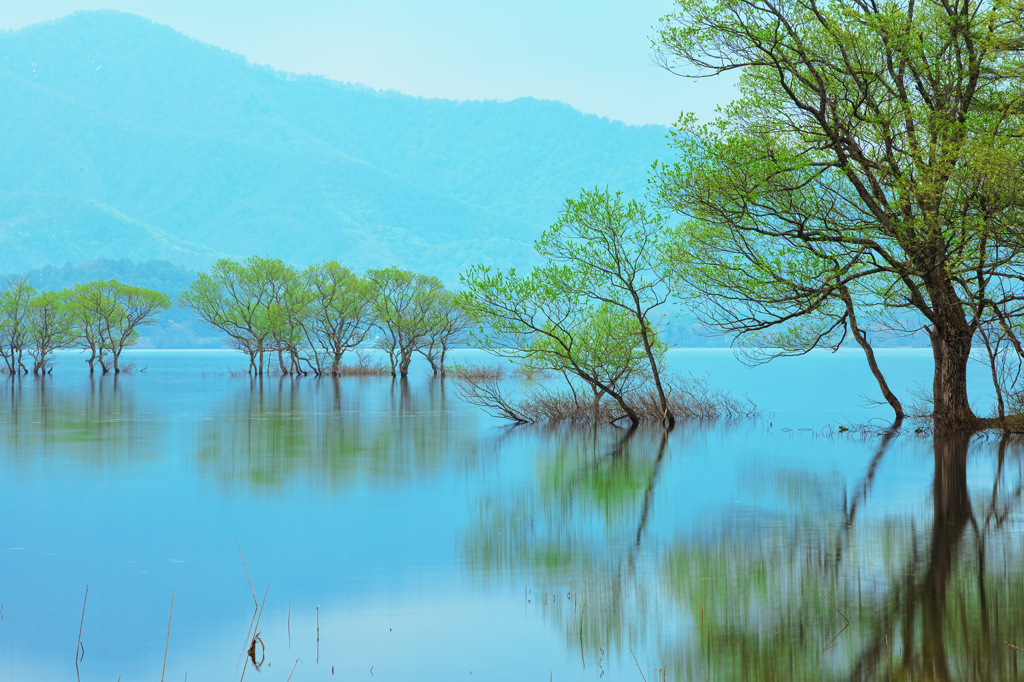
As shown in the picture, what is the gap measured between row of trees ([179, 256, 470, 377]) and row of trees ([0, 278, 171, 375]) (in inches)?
259

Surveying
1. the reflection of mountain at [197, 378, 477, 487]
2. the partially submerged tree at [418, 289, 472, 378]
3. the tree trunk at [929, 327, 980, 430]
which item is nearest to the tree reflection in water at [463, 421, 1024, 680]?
the tree trunk at [929, 327, 980, 430]

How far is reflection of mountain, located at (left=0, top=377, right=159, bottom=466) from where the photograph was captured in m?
28.2

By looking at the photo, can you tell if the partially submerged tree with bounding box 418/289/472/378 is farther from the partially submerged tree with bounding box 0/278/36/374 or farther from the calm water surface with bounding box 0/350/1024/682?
the calm water surface with bounding box 0/350/1024/682

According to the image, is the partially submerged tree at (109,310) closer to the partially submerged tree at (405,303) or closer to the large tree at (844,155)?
the partially submerged tree at (405,303)

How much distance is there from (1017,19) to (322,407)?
127 feet

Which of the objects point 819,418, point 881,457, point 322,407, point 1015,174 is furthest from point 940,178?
point 322,407

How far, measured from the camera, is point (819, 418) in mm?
43000

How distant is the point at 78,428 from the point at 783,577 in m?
31.8

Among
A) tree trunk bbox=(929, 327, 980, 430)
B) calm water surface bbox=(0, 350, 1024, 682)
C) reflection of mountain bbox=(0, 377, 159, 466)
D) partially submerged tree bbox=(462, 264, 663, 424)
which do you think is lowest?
calm water surface bbox=(0, 350, 1024, 682)

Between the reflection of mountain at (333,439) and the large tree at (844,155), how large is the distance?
10751 mm

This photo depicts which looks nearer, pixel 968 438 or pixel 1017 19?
pixel 1017 19

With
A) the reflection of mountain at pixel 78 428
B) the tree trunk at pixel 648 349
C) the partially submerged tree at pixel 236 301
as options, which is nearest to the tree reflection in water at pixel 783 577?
the tree trunk at pixel 648 349

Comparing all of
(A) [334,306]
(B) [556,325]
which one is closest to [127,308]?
(A) [334,306]

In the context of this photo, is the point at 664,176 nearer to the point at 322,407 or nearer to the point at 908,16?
the point at 908,16
